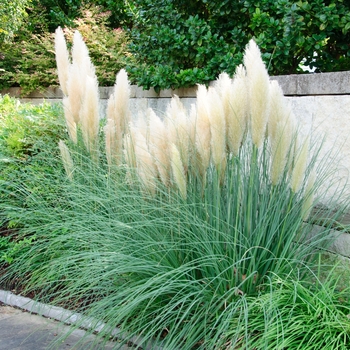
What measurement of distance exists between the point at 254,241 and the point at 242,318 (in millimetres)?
544

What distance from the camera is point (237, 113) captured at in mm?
3148

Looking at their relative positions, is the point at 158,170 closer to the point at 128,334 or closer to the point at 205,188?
the point at 205,188

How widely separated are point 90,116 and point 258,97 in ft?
5.53

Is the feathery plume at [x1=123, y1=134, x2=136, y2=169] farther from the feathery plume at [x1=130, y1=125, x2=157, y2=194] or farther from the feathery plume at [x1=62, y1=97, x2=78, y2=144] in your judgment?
the feathery plume at [x1=62, y1=97, x2=78, y2=144]

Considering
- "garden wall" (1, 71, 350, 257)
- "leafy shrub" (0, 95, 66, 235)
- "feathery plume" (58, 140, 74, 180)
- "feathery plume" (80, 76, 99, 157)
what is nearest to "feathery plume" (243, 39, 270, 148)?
"garden wall" (1, 71, 350, 257)

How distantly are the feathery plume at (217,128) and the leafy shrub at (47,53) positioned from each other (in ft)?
15.0

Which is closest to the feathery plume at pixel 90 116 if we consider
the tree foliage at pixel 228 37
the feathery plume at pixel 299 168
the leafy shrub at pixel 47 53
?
the tree foliage at pixel 228 37

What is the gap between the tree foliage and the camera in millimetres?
4797

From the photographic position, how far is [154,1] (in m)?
6.44

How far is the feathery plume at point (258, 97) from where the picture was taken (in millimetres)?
3025

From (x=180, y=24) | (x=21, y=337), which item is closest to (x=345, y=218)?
(x=21, y=337)

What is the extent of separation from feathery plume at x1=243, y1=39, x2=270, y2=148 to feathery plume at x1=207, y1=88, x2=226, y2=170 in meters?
0.18

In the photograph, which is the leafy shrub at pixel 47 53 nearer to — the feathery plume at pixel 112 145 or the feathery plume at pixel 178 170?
the feathery plume at pixel 112 145

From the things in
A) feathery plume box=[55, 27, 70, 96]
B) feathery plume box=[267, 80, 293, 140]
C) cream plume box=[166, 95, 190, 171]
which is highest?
feathery plume box=[55, 27, 70, 96]
